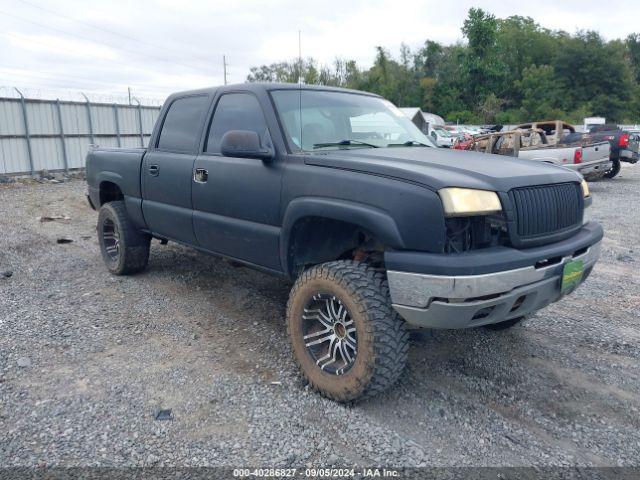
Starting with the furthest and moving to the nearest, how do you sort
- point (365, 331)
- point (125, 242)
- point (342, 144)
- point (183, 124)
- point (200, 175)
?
point (125, 242) < point (183, 124) < point (200, 175) < point (342, 144) < point (365, 331)

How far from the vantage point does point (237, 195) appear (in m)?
3.81

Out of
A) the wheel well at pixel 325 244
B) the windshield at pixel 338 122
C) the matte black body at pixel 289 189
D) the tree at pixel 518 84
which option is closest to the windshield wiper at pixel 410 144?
the windshield at pixel 338 122

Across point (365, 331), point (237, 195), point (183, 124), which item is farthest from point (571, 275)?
point (183, 124)

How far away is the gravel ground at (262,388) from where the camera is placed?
2.71 m

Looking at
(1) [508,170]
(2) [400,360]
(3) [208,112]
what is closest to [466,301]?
(2) [400,360]

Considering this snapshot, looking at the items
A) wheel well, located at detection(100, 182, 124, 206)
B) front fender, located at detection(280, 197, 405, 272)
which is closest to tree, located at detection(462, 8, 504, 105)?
wheel well, located at detection(100, 182, 124, 206)

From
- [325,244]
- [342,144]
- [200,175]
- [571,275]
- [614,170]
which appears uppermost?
[342,144]

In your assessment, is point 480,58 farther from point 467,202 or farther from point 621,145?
point 467,202

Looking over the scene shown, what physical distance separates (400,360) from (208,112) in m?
2.60

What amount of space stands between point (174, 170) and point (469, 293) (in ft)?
9.33

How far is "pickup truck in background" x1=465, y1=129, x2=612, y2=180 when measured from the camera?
1213 cm

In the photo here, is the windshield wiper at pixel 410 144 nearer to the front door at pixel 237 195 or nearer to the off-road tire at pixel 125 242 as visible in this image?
the front door at pixel 237 195

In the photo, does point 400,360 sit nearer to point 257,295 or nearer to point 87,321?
point 257,295

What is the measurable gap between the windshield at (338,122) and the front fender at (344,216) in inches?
19.4
